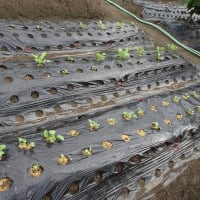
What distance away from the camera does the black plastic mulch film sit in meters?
3.61

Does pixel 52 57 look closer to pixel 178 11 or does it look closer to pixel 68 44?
pixel 68 44

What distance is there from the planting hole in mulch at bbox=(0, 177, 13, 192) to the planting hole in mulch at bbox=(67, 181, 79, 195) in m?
0.74

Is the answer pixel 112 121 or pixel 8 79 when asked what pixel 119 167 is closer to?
pixel 112 121

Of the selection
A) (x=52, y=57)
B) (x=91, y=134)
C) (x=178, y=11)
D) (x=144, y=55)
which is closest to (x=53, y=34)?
(x=52, y=57)

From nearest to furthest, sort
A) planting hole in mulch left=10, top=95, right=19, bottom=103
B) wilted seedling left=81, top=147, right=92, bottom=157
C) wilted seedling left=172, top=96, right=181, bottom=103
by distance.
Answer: wilted seedling left=81, top=147, right=92, bottom=157 < planting hole in mulch left=10, top=95, right=19, bottom=103 < wilted seedling left=172, top=96, right=181, bottom=103

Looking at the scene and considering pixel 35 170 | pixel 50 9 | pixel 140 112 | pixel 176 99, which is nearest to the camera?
pixel 35 170

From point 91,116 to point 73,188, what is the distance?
57.1 inches

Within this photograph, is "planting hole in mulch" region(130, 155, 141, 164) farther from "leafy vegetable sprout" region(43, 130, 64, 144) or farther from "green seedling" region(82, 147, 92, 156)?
"leafy vegetable sprout" region(43, 130, 64, 144)

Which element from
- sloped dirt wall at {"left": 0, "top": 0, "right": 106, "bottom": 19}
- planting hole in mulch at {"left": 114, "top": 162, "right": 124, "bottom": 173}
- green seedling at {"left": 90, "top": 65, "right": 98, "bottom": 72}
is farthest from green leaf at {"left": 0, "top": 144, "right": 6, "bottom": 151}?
sloped dirt wall at {"left": 0, "top": 0, "right": 106, "bottom": 19}

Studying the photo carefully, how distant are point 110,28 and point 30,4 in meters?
2.49

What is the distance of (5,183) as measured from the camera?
324 centimetres

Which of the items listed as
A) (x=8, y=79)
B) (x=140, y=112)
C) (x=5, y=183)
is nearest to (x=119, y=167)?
(x=140, y=112)

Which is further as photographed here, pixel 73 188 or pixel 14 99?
pixel 14 99

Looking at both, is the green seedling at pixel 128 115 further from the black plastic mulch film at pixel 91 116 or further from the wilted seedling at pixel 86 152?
the wilted seedling at pixel 86 152
